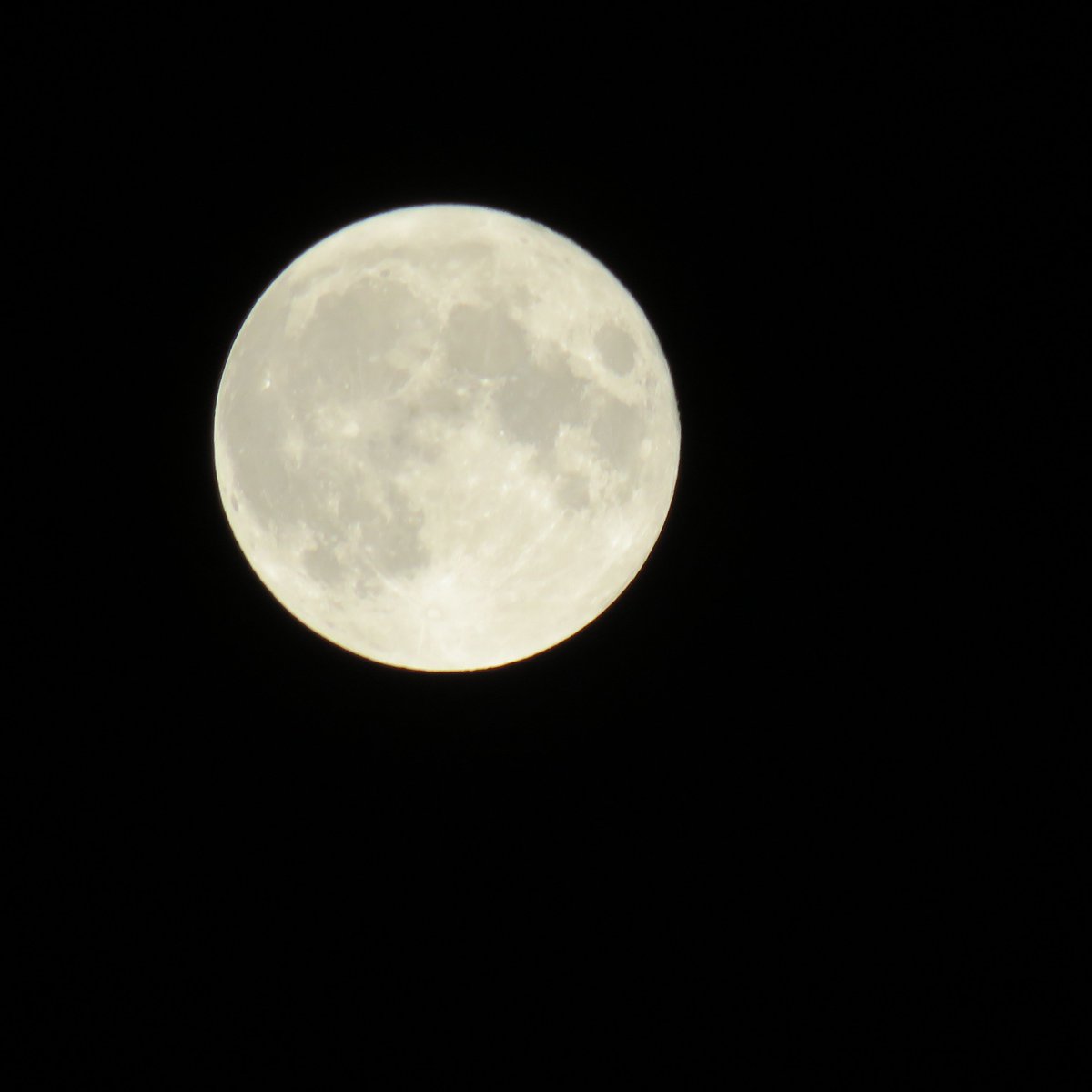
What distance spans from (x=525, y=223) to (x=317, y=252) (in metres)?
1.03

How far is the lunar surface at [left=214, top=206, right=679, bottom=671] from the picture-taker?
5.14m

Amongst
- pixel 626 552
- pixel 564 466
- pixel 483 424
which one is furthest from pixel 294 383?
pixel 626 552

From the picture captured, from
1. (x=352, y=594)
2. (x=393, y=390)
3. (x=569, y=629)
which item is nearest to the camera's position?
(x=393, y=390)

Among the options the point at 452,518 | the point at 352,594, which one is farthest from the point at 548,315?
the point at 352,594

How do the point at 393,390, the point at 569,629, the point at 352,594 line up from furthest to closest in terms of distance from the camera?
the point at 569,629
the point at 352,594
the point at 393,390

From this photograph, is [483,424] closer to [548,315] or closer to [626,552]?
[548,315]

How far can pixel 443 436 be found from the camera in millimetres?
5090

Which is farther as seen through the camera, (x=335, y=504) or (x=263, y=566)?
(x=263, y=566)

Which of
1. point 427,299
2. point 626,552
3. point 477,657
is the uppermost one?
point 427,299

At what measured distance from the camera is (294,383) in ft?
17.4

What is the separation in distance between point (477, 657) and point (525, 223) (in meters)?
2.16

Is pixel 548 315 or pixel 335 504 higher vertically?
pixel 548 315

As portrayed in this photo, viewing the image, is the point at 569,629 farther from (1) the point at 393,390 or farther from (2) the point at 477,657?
(1) the point at 393,390

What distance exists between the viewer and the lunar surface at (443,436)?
203 inches
